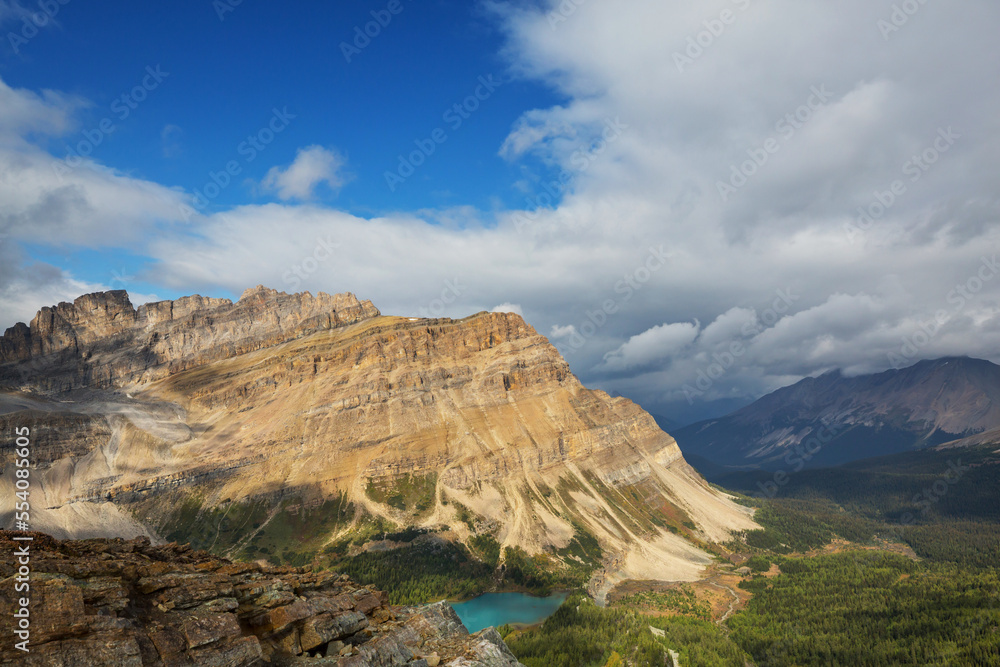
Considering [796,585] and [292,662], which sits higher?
[292,662]

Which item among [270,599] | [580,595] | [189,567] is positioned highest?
[189,567]

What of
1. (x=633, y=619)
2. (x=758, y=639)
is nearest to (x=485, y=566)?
(x=633, y=619)

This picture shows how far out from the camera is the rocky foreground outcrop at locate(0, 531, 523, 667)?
1104 inches

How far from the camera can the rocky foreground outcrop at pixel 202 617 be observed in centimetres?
2803

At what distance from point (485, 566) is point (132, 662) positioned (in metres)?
176

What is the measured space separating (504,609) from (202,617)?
14774 cm

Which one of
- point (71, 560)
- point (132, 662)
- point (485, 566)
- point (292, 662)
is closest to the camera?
point (132, 662)

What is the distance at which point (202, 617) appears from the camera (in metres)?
33.6

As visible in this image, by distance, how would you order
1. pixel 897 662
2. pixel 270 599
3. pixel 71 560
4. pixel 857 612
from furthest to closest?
pixel 857 612
pixel 897 662
pixel 270 599
pixel 71 560

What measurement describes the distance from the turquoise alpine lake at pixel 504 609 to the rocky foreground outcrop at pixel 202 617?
113668mm

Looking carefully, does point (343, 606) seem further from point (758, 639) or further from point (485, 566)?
point (485, 566)

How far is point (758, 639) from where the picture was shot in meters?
129

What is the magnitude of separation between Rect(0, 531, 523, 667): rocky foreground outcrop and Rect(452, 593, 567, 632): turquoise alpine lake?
113668 mm

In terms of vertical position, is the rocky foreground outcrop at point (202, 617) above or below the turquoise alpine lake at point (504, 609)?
above
